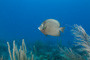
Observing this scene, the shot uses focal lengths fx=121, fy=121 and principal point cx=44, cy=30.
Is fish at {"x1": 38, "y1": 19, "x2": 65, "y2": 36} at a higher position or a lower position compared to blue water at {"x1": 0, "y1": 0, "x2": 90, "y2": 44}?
lower

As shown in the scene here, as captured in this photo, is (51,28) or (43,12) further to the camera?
(43,12)

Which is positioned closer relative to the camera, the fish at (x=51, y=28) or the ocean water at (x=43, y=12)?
the fish at (x=51, y=28)

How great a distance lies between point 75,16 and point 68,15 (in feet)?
47.6

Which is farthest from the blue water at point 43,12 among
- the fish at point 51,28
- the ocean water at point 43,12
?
the fish at point 51,28

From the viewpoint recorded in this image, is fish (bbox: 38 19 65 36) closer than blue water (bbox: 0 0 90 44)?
Yes

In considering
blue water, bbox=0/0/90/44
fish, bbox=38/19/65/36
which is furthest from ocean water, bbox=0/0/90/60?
fish, bbox=38/19/65/36

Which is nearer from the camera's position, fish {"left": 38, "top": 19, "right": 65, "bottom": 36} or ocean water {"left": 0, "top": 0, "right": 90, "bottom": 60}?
fish {"left": 38, "top": 19, "right": 65, "bottom": 36}

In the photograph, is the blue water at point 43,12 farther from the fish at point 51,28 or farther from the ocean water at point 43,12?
the fish at point 51,28

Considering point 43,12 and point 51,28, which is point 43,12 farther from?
point 51,28

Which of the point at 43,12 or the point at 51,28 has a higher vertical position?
the point at 43,12

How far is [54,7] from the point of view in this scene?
131 metres

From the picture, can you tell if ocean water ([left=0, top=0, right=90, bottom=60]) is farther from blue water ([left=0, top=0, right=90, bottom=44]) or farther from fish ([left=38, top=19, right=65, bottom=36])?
fish ([left=38, top=19, right=65, bottom=36])

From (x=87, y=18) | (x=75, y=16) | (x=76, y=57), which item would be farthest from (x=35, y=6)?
(x=76, y=57)

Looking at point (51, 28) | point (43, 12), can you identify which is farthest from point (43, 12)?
point (51, 28)
